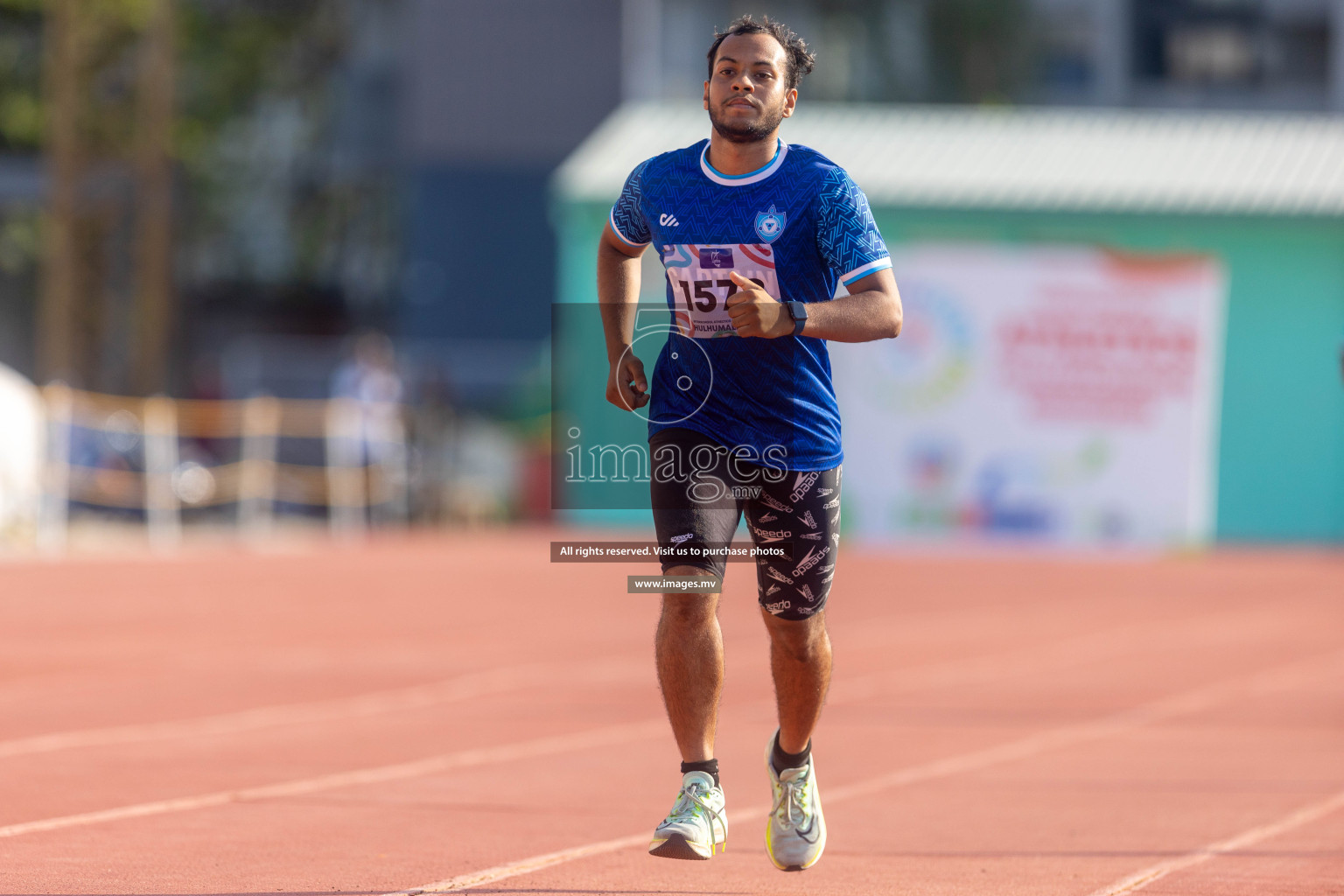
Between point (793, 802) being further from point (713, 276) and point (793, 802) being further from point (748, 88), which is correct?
point (748, 88)

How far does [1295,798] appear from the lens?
6.99 m

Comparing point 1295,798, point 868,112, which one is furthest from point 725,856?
point 868,112

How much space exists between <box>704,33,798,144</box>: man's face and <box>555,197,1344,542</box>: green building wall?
18116 millimetres

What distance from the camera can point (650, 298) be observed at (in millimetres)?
14203

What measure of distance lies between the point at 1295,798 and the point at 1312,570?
14.6 meters

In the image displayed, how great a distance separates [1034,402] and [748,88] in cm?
1783

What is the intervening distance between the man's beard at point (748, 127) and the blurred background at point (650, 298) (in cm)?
839

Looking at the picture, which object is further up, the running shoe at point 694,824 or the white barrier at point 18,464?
the white barrier at point 18,464

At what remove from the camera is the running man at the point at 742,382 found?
4703 mm

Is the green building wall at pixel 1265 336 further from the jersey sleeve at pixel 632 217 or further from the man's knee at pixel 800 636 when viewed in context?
the man's knee at pixel 800 636

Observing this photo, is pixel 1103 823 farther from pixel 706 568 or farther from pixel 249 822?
pixel 249 822

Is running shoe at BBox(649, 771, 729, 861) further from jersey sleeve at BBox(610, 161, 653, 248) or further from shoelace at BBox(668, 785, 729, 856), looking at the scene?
jersey sleeve at BBox(610, 161, 653, 248)

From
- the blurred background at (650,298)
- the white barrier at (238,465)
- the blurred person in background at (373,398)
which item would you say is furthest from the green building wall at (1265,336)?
the white barrier at (238,465)

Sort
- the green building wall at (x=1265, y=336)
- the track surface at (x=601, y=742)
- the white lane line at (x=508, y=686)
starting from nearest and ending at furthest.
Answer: the track surface at (x=601, y=742) → the white lane line at (x=508, y=686) → the green building wall at (x=1265, y=336)
